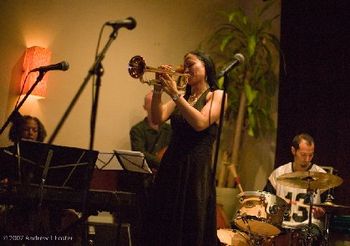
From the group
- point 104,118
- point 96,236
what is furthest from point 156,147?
point 96,236

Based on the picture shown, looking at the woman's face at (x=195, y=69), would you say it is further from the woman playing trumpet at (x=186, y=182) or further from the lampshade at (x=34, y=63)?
the lampshade at (x=34, y=63)

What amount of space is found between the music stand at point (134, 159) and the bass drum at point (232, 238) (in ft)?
4.08

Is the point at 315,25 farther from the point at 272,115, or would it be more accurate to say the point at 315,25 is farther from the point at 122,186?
the point at 122,186

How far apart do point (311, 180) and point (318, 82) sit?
162cm

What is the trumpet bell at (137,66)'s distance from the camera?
352 cm

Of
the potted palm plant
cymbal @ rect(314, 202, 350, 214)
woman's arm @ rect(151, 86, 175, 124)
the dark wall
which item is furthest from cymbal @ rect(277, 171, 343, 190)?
woman's arm @ rect(151, 86, 175, 124)

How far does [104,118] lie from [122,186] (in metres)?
1.34

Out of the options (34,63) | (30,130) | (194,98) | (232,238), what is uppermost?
(34,63)

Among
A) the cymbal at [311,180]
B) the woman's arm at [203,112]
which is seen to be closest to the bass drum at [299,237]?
the cymbal at [311,180]

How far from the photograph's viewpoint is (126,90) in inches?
230

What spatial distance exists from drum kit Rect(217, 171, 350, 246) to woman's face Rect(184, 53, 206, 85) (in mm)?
1462

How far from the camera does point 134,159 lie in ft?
11.6

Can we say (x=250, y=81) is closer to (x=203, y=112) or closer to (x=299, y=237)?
(x=299, y=237)

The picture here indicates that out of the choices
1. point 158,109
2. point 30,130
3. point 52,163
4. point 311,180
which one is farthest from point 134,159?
point 311,180
